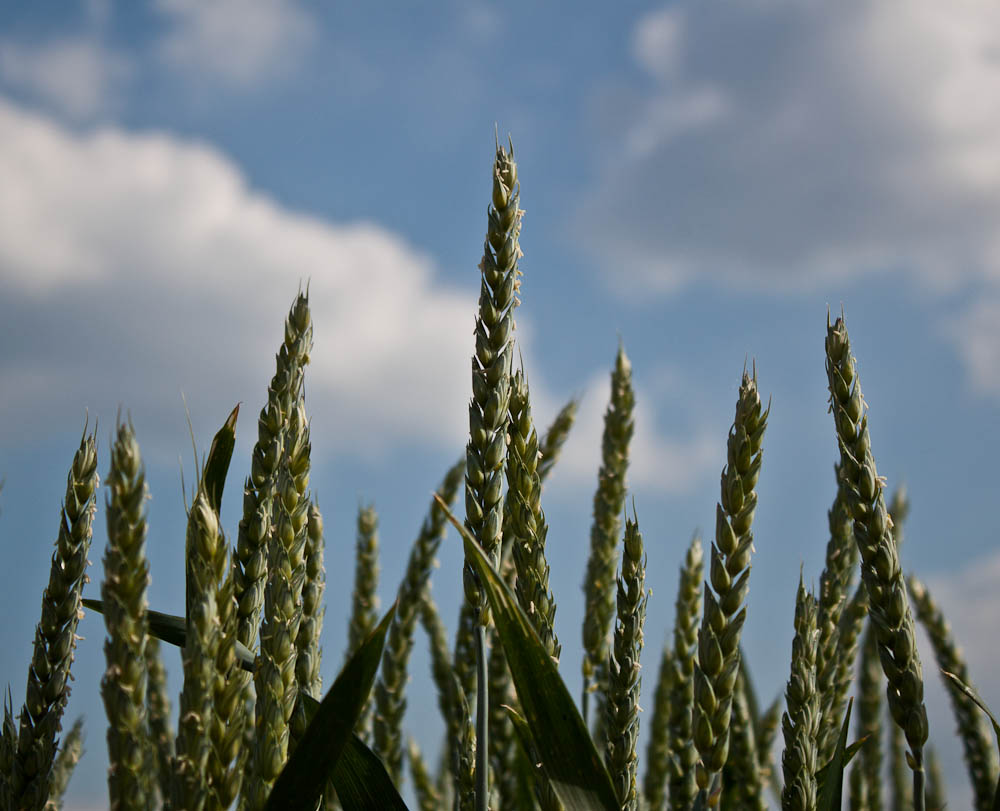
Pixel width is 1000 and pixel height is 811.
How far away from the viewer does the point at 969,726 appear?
3441 millimetres

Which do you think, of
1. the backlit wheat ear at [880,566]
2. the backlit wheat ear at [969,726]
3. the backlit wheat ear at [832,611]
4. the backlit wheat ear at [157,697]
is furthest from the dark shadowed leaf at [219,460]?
the backlit wheat ear at [969,726]

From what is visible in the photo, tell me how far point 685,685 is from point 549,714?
56.2 inches

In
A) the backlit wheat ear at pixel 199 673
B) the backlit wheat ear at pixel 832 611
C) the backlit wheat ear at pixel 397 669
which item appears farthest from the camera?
the backlit wheat ear at pixel 397 669

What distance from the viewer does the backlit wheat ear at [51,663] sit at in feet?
5.29

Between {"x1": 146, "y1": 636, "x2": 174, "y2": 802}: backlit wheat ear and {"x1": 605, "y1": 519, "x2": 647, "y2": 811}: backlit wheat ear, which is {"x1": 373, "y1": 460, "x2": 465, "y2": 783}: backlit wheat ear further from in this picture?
{"x1": 605, "y1": 519, "x2": 647, "y2": 811}: backlit wheat ear

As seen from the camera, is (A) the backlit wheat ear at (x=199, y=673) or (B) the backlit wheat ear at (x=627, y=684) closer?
(A) the backlit wheat ear at (x=199, y=673)

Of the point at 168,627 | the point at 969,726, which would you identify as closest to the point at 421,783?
the point at 969,726

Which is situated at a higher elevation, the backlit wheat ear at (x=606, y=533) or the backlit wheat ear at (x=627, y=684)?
the backlit wheat ear at (x=606, y=533)

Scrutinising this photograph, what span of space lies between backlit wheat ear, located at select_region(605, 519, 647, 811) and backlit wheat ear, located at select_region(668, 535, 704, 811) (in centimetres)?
80

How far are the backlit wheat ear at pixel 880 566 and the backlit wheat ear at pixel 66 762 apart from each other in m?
2.02

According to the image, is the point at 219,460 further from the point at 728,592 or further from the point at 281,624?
the point at 728,592

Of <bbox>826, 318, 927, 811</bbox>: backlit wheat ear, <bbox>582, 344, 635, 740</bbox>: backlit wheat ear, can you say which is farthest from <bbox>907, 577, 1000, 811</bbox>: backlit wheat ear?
<bbox>826, 318, 927, 811</bbox>: backlit wheat ear

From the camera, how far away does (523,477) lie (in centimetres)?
167

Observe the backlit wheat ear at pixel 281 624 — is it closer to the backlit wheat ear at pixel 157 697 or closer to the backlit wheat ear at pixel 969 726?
the backlit wheat ear at pixel 157 697
